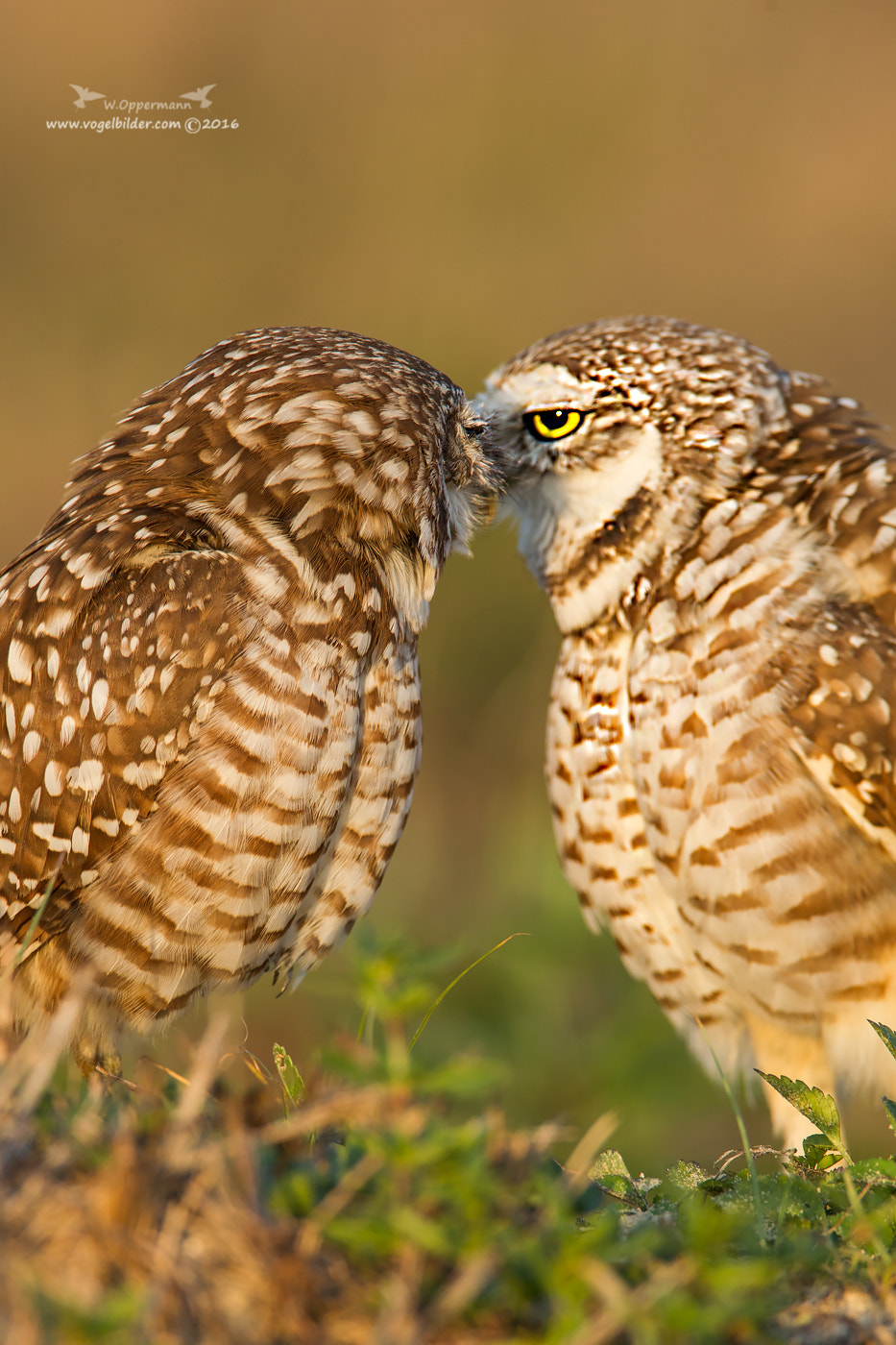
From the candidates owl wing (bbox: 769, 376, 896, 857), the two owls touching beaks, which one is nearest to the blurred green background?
the two owls touching beaks

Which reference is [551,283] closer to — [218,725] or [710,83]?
[710,83]

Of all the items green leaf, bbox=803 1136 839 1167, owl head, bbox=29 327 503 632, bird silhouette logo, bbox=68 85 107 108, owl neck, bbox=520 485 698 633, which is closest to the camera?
green leaf, bbox=803 1136 839 1167

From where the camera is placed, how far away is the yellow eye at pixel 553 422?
11.6ft

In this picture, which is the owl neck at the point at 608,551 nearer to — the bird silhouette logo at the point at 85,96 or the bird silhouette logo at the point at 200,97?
the bird silhouette logo at the point at 85,96

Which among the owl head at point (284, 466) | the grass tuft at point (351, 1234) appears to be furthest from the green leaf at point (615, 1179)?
the owl head at point (284, 466)

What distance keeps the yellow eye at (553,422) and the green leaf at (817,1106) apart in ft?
6.23

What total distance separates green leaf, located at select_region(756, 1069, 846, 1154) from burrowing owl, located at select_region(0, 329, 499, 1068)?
1.03 m

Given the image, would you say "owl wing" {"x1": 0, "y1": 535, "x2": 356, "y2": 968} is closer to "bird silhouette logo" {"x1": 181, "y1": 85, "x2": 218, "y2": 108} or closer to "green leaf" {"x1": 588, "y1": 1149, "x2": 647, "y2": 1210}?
"green leaf" {"x1": 588, "y1": 1149, "x2": 647, "y2": 1210}

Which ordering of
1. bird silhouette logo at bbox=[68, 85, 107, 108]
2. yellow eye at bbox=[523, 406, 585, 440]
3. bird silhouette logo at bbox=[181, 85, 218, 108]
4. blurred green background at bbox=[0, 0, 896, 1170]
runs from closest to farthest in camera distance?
1. yellow eye at bbox=[523, 406, 585, 440]
2. blurred green background at bbox=[0, 0, 896, 1170]
3. bird silhouette logo at bbox=[68, 85, 107, 108]
4. bird silhouette logo at bbox=[181, 85, 218, 108]

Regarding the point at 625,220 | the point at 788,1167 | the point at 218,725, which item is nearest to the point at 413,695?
the point at 218,725

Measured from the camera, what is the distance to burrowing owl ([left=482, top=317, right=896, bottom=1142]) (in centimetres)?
307

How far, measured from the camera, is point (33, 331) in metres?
11.5

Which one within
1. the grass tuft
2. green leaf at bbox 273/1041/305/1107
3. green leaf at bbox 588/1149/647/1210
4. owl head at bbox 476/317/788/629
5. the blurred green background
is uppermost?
the blurred green background

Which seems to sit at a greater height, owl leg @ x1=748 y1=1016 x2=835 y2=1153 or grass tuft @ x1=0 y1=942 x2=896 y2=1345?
grass tuft @ x1=0 y1=942 x2=896 y2=1345
